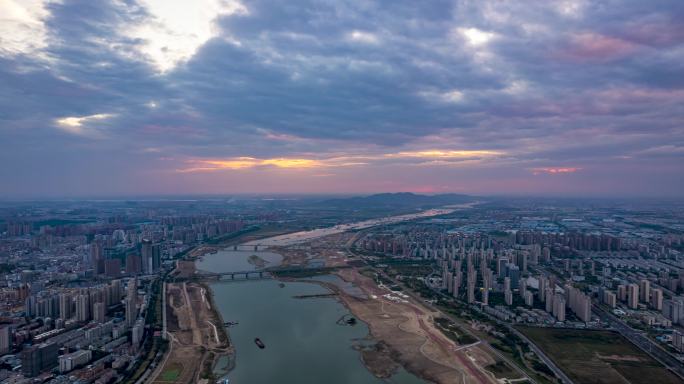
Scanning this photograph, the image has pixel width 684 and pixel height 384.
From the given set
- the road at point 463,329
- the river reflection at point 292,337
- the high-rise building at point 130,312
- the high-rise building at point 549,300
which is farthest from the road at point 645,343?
the high-rise building at point 130,312

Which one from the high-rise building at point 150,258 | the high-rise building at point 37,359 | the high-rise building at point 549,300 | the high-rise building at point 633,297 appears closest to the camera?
the high-rise building at point 37,359

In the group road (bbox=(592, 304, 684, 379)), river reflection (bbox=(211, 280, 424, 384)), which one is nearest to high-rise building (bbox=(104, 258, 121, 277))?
river reflection (bbox=(211, 280, 424, 384))

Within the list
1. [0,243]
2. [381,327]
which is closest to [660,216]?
[381,327]

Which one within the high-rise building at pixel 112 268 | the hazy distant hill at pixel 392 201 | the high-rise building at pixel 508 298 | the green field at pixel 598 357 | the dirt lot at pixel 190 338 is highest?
the hazy distant hill at pixel 392 201

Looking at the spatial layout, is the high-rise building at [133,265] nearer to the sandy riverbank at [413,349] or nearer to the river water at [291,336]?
the river water at [291,336]

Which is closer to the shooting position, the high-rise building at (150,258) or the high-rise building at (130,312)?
the high-rise building at (130,312)

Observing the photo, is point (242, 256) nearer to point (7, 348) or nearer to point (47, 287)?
point (47, 287)

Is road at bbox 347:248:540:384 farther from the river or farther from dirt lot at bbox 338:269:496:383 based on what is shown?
the river
